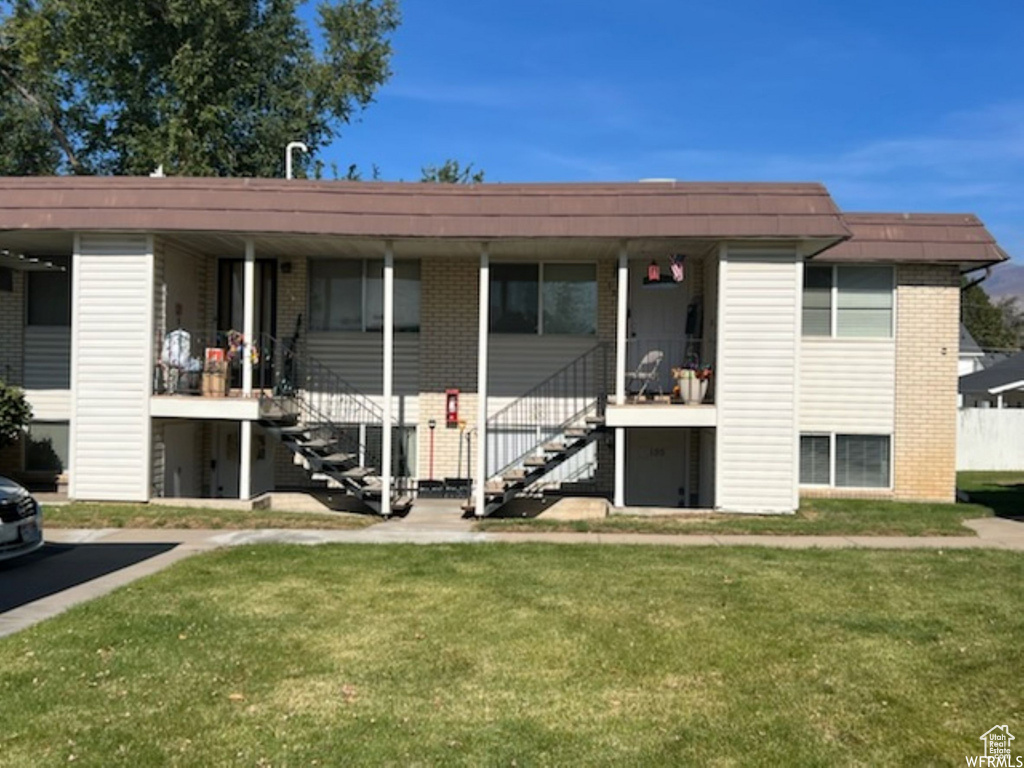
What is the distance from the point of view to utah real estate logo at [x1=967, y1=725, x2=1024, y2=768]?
4344 mm

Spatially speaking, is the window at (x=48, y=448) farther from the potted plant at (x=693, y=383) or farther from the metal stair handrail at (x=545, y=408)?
the potted plant at (x=693, y=383)

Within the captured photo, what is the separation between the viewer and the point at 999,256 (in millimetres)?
14508

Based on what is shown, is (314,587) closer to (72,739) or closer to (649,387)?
(72,739)

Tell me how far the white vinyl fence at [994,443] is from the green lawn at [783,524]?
1477cm

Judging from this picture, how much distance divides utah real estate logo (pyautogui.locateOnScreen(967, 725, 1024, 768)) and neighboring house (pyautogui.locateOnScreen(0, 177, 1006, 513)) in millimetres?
8103

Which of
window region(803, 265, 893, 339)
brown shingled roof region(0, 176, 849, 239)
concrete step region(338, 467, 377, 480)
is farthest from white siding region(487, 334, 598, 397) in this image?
window region(803, 265, 893, 339)

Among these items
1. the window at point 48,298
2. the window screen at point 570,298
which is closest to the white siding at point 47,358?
the window at point 48,298

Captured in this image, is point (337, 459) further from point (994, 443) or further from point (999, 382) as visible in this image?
point (999, 382)

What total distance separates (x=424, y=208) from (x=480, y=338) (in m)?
2.04

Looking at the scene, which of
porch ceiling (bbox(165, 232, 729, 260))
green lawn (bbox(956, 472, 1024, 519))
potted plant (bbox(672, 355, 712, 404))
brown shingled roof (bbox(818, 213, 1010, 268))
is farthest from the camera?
brown shingled roof (bbox(818, 213, 1010, 268))

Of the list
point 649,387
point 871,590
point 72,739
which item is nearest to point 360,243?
point 649,387

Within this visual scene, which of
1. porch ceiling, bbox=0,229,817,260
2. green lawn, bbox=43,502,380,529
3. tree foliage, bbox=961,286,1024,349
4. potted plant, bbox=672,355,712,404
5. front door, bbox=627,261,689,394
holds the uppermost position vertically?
tree foliage, bbox=961,286,1024,349

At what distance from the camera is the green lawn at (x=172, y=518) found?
38.2ft

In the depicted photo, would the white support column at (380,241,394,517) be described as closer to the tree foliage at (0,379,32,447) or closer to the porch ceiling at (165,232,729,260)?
the porch ceiling at (165,232,729,260)
